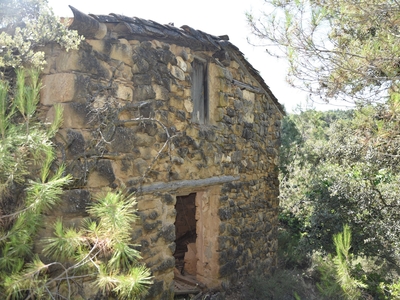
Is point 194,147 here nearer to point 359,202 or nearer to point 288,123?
point 359,202

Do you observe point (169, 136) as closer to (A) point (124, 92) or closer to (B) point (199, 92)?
(A) point (124, 92)

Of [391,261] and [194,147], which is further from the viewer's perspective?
[391,261]

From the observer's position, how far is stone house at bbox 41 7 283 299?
3049 mm

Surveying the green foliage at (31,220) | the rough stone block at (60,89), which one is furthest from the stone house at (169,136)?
the green foliage at (31,220)

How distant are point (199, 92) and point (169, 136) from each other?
1348mm

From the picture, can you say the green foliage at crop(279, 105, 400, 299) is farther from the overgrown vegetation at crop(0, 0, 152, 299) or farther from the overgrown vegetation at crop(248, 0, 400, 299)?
the overgrown vegetation at crop(0, 0, 152, 299)

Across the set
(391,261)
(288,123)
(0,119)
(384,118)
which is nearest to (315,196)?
(391,261)

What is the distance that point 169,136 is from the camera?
380 centimetres

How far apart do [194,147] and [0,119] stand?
2581mm

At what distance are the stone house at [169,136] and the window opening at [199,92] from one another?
1cm

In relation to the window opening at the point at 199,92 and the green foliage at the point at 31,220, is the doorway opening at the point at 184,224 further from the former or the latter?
the green foliage at the point at 31,220

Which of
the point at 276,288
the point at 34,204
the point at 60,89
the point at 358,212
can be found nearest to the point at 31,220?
the point at 34,204

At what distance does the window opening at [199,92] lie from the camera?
480cm

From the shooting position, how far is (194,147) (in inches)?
176
